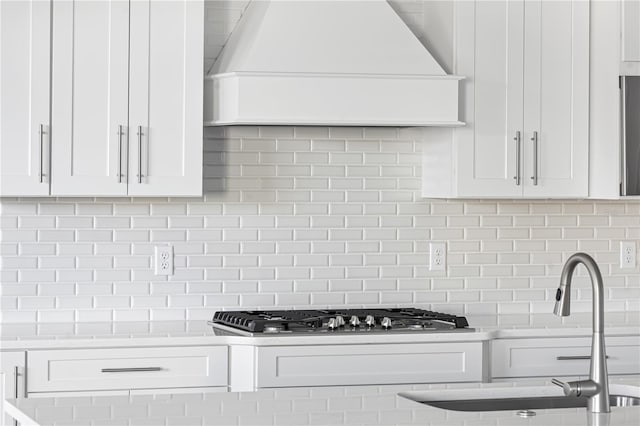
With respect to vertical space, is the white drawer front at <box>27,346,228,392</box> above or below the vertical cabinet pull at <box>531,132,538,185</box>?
below

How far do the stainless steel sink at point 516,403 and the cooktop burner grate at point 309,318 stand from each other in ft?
4.29

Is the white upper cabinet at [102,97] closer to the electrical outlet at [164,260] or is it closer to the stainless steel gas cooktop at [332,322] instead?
the electrical outlet at [164,260]

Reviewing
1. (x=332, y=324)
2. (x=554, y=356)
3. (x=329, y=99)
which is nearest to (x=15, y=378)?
(x=332, y=324)

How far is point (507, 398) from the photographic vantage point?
2.72 metres

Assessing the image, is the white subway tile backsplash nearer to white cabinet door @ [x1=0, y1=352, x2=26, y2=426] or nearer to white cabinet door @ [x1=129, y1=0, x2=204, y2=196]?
white cabinet door @ [x1=129, y1=0, x2=204, y2=196]

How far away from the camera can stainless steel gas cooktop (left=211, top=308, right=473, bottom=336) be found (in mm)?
3930

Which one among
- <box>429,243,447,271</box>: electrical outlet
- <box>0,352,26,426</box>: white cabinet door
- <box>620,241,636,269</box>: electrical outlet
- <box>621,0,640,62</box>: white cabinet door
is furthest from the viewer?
<box>620,241,636,269</box>: electrical outlet

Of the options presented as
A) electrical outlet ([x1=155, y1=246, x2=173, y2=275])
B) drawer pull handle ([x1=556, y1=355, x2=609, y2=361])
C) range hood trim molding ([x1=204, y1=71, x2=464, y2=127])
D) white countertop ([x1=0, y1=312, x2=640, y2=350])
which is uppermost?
range hood trim molding ([x1=204, y1=71, x2=464, y2=127])

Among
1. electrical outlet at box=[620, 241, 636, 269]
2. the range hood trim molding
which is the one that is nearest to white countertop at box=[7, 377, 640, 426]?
the range hood trim molding

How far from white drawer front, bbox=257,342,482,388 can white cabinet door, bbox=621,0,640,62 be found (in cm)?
147

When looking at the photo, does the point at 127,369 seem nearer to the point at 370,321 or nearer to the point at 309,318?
the point at 309,318

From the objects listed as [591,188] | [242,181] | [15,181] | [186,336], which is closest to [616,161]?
[591,188]

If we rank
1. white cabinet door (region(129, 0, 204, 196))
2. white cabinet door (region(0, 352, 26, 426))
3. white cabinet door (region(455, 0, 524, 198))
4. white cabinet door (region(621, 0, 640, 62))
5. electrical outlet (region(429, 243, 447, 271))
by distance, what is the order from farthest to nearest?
electrical outlet (region(429, 243, 447, 271)), white cabinet door (region(621, 0, 640, 62)), white cabinet door (region(455, 0, 524, 198)), white cabinet door (region(129, 0, 204, 196)), white cabinet door (region(0, 352, 26, 426))

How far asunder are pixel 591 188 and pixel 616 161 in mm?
157
